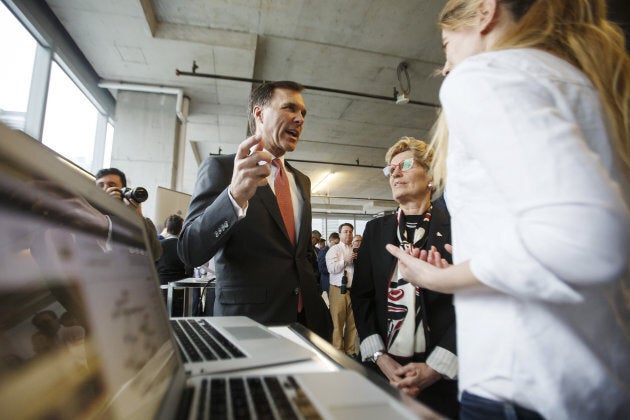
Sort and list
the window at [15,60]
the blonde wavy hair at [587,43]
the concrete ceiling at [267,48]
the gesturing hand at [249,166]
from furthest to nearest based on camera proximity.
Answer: the concrete ceiling at [267,48] < the window at [15,60] < the gesturing hand at [249,166] < the blonde wavy hair at [587,43]

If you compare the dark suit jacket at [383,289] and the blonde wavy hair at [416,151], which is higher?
the blonde wavy hair at [416,151]

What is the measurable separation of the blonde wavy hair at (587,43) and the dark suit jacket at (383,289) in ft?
2.94

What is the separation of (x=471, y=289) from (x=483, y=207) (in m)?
0.15

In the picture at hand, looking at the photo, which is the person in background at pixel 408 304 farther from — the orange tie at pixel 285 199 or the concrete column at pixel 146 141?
the concrete column at pixel 146 141

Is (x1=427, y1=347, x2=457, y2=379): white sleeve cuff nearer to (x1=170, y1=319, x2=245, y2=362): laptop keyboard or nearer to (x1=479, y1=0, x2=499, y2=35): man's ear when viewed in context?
(x1=170, y1=319, x2=245, y2=362): laptop keyboard

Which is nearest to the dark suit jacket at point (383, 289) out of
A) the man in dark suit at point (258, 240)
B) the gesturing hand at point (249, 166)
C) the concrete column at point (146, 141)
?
the man in dark suit at point (258, 240)

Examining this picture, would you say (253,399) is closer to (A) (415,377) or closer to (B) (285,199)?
(A) (415,377)

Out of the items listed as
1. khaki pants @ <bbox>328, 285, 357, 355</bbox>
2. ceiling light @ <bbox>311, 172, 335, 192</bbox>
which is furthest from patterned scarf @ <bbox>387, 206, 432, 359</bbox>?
ceiling light @ <bbox>311, 172, 335, 192</bbox>

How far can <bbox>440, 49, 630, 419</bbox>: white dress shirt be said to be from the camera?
0.40 meters

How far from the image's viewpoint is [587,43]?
0.58 metres

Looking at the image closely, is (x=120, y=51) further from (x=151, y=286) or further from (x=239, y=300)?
(x=151, y=286)

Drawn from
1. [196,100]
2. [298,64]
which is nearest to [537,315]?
[298,64]

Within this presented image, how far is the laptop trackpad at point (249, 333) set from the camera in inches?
28.0

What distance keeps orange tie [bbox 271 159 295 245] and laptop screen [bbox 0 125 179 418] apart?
40.1 inches
